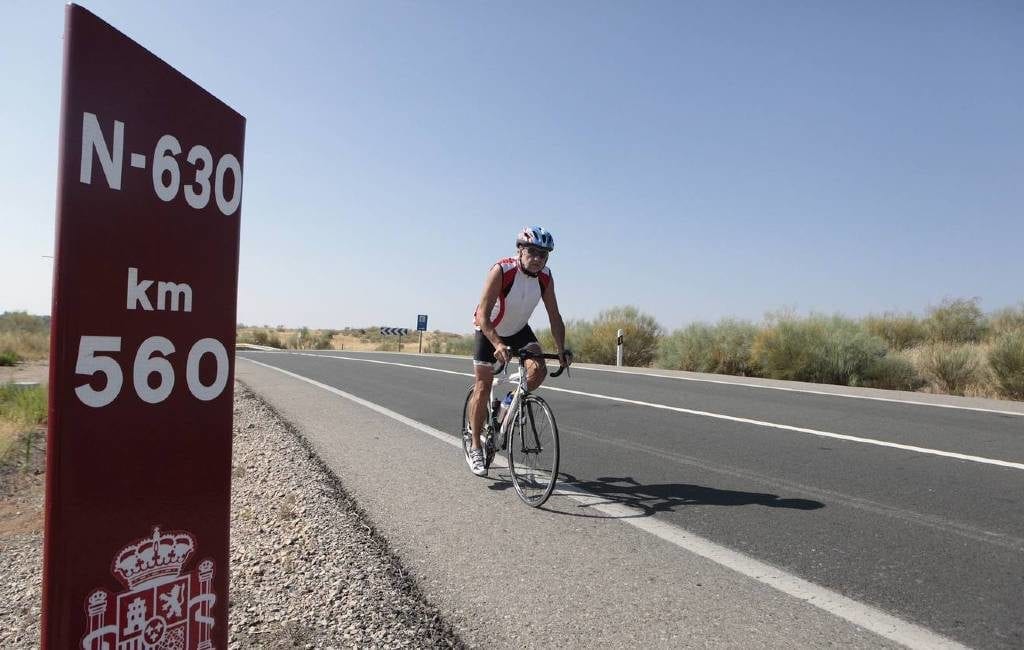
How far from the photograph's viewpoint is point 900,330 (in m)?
24.0

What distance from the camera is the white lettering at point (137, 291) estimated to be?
1.63m

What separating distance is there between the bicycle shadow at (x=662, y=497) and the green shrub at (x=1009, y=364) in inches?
448

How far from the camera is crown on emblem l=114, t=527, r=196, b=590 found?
167 cm

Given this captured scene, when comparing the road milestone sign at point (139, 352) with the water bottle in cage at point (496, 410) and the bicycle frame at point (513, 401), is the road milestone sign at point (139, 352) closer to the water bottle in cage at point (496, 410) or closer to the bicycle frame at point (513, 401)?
the bicycle frame at point (513, 401)

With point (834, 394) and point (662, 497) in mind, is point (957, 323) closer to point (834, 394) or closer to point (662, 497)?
point (834, 394)

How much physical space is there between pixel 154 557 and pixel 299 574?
1.71 metres

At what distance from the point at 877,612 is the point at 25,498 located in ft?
23.9

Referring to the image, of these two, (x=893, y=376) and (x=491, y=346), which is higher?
(x=491, y=346)

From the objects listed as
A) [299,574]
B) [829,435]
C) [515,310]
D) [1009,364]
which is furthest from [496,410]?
[1009,364]

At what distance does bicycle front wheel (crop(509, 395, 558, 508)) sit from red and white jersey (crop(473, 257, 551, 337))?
2.02ft

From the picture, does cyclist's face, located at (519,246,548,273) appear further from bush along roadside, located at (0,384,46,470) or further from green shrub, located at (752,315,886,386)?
green shrub, located at (752,315,886,386)

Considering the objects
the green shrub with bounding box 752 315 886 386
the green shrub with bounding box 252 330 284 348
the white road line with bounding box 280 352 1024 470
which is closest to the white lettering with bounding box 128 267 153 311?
the white road line with bounding box 280 352 1024 470

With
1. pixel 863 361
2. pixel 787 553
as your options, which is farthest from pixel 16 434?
pixel 863 361

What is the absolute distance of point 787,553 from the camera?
146 inches
